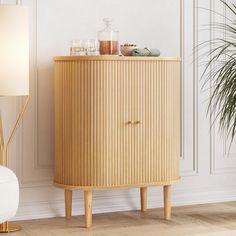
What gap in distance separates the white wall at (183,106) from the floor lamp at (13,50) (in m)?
0.44

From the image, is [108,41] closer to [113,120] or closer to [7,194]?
[113,120]

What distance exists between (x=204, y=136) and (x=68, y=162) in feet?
3.86

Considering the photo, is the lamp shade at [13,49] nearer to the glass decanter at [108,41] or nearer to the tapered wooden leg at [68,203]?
the glass decanter at [108,41]

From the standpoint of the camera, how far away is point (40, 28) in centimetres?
409

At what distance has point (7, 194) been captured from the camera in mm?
3338

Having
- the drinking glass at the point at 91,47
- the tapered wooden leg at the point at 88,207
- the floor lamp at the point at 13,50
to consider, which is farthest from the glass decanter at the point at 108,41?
the tapered wooden leg at the point at 88,207

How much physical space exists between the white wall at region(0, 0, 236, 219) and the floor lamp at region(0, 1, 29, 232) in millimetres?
440

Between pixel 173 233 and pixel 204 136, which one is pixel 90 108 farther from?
pixel 204 136

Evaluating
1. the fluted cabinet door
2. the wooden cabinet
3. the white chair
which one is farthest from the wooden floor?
the white chair

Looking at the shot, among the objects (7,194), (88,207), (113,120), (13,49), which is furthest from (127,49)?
(7,194)

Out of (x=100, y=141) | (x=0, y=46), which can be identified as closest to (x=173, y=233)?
(x=100, y=141)

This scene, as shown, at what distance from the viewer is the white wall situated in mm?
4102

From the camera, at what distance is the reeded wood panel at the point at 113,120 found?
3.82 m

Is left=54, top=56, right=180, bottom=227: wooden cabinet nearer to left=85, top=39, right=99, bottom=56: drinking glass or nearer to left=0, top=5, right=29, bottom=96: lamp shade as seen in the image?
left=85, top=39, right=99, bottom=56: drinking glass
